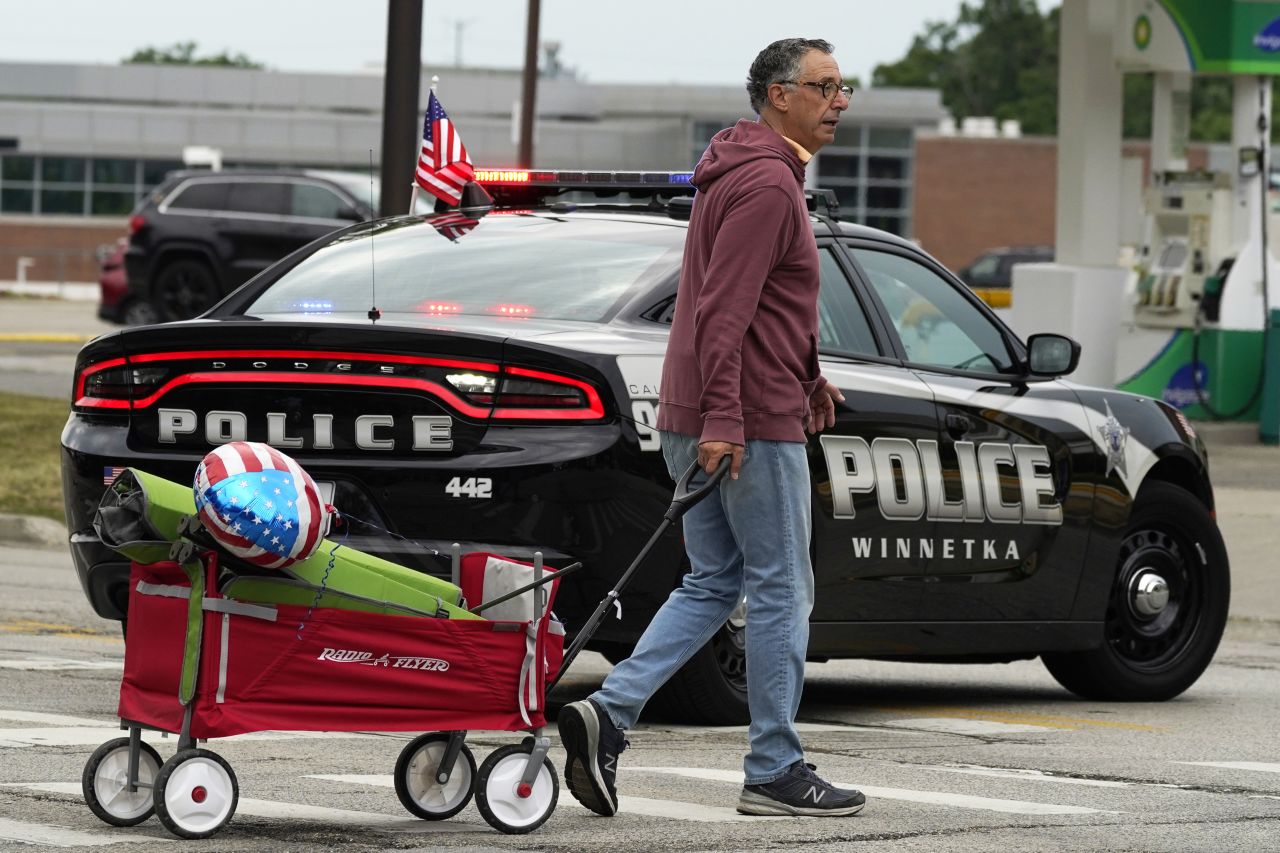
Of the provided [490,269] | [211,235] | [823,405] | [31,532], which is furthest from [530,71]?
[823,405]

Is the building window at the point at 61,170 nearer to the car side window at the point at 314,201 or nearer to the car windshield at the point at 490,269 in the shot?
the car side window at the point at 314,201

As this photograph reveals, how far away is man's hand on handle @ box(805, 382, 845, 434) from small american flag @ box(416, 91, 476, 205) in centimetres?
335

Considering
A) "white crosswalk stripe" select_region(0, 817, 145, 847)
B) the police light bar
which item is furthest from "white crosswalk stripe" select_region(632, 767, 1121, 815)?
the police light bar

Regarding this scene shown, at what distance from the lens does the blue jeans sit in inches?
226

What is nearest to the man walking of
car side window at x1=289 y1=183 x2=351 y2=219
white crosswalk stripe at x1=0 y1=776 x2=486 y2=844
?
white crosswalk stripe at x1=0 y1=776 x2=486 y2=844

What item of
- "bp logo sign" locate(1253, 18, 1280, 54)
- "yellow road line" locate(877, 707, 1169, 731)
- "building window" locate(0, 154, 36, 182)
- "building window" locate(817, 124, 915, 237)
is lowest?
"yellow road line" locate(877, 707, 1169, 731)

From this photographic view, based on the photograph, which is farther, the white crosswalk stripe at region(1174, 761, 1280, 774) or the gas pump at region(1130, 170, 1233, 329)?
the gas pump at region(1130, 170, 1233, 329)

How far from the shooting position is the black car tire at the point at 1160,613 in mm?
8906

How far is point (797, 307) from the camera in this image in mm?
5758

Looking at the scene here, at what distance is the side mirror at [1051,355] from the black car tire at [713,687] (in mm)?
1674

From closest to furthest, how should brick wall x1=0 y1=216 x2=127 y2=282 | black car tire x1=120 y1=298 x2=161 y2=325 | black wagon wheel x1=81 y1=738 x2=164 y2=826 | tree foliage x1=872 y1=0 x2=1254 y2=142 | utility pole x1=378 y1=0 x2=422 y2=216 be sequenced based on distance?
black wagon wheel x1=81 y1=738 x2=164 y2=826 < utility pole x1=378 y1=0 x2=422 y2=216 < black car tire x1=120 y1=298 x2=161 y2=325 < brick wall x1=0 y1=216 x2=127 y2=282 < tree foliage x1=872 y1=0 x2=1254 y2=142

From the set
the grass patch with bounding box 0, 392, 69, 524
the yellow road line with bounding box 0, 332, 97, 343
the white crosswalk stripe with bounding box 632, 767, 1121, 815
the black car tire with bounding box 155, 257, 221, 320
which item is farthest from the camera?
the yellow road line with bounding box 0, 332, 97, 343

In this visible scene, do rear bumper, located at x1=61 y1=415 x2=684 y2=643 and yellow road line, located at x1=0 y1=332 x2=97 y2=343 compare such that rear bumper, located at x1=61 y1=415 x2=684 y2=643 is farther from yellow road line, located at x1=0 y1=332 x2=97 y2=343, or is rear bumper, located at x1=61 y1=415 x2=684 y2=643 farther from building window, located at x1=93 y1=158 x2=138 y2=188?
building window, located at x1=93 y1=158 x2=138 y2=188

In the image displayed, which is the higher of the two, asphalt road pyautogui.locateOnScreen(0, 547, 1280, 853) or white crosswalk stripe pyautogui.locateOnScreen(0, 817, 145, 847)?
white crosswalk stripe pyautogui.locateOnScreen(0, 817, 145, 847)
